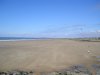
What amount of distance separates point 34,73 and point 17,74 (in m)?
1.46

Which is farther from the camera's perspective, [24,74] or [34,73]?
[34,73]

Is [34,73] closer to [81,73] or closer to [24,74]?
[24,74]

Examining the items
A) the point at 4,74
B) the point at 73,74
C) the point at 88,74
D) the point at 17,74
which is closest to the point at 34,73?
the point at 17,74

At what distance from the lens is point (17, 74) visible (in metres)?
9.49

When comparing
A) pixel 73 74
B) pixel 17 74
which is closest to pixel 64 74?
pixel 73 74

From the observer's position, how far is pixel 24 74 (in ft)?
31.1

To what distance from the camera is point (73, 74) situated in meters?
9.34

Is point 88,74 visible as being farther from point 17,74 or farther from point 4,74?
point 4,74

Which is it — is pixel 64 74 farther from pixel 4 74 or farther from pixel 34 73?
pixel 4 74

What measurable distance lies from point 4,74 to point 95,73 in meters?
6.38

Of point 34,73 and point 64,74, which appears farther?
point 34,73

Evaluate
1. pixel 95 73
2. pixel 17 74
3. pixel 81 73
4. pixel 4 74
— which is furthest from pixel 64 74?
pixel 4 74

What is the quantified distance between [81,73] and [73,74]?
65 cm

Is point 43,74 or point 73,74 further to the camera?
point 43,74
